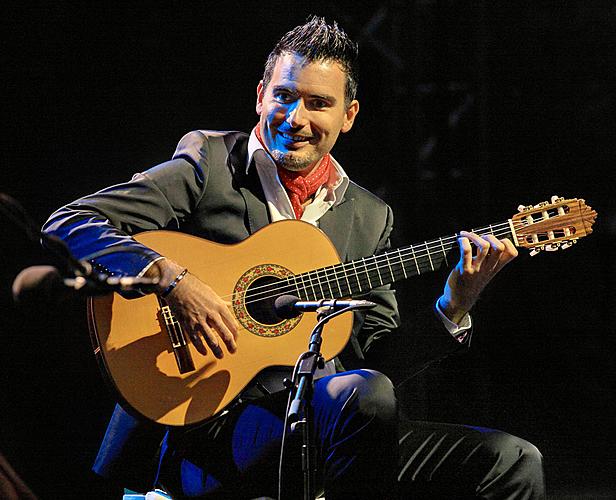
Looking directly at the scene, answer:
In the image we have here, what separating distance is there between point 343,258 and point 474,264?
487 millimetres

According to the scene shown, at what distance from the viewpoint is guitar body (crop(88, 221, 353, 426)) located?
264 centimetres

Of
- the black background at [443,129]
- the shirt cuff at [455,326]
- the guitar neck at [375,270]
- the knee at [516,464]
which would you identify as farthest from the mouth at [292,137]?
the knee at [516,464]

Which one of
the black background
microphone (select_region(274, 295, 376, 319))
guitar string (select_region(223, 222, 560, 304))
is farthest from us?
the black background

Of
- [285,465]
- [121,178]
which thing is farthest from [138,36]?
[285,465]

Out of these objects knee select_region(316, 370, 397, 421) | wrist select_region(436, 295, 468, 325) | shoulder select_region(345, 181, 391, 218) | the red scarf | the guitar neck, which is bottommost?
knee select_region(316, 370, 397, 421)

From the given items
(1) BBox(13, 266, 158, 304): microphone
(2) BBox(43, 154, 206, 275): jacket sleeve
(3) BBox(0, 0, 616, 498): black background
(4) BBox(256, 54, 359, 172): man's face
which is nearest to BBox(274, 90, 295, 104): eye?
(4) BBox(256, 54, 359, 172): man's face

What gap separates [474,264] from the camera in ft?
9.96

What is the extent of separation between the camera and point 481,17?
416 cm

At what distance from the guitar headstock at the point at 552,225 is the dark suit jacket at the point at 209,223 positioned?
45cm

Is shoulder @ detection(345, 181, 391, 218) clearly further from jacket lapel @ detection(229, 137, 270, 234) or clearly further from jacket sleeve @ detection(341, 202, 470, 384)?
jacket lapel @ detection(229, 137, 270, 234)

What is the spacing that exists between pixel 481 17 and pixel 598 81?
2.46ft

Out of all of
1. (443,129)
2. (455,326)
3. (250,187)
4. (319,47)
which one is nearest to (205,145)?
(250,187)

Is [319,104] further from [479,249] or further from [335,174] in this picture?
[479,249]

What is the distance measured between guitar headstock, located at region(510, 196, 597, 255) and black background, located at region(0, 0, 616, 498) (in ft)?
3.35
